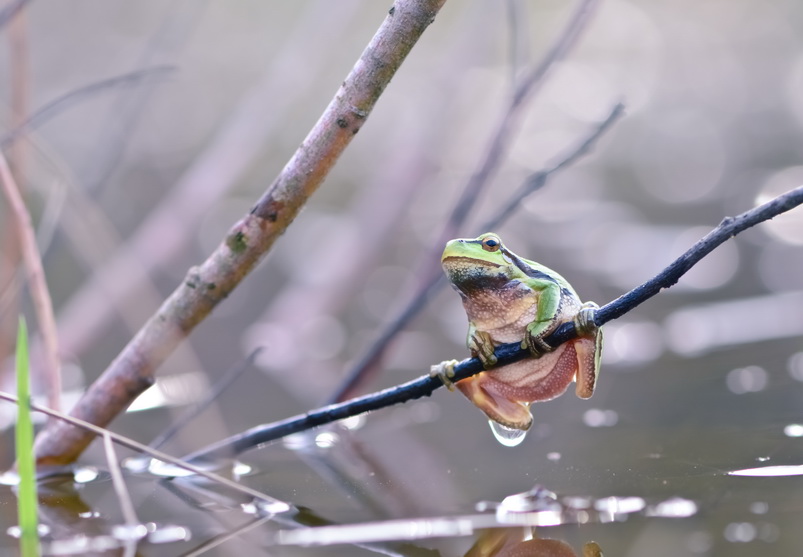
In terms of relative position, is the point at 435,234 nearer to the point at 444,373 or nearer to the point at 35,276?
the point at 35,276

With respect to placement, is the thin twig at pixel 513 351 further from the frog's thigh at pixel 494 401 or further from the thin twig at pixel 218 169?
the thin twig at pixel 218 169

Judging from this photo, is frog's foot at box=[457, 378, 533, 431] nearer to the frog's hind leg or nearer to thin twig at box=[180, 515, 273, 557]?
the frog's hind leg

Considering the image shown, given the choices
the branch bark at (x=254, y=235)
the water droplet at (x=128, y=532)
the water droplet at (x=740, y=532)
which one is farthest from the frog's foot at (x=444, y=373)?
the water droplet at (x=128, y=532)

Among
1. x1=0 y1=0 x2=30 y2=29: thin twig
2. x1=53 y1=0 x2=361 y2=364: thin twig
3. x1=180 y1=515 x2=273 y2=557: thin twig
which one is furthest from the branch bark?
x1=53 y1=0 x2=361 y2=364: thin twig

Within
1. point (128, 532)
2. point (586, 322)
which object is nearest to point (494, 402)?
point (586, 322)

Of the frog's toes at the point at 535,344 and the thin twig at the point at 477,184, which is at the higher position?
the thin twig at the point at 477,184

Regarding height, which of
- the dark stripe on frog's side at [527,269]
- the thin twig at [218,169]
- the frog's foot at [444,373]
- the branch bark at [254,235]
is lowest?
the frog's foot at [444,373]

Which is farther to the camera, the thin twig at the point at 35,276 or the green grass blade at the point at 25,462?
the thin twig at the point at 35,276

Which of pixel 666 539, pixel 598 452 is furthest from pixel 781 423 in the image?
pixel 666 539
